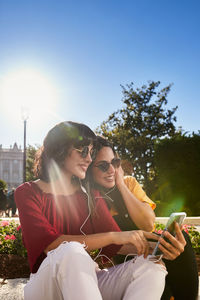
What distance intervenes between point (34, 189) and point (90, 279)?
2.37 feet

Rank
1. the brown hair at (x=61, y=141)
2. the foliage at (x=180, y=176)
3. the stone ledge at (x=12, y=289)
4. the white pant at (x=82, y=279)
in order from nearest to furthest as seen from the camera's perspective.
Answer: the white pant at (x=82, y=279), the brown hair at (x=61, y=141), the stone ledge at (x=12, y=289), the foliage at (x=180, y=176)

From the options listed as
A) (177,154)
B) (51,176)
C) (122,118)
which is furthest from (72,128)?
(122,118)

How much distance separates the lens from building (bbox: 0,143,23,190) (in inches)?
3885

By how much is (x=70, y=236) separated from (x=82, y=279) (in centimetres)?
34

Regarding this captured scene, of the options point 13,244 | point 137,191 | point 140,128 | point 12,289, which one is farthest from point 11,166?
point 137,191

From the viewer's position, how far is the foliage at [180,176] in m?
12.9

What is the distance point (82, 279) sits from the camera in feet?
5.18

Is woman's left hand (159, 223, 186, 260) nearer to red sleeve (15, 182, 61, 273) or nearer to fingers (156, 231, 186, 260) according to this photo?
fingers (156, 231, 186, 260)

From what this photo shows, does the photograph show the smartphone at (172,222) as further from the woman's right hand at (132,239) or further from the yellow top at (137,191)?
the yellow top at (137,191)

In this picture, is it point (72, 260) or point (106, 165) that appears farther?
point (106, 165)

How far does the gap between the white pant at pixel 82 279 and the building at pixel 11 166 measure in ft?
324

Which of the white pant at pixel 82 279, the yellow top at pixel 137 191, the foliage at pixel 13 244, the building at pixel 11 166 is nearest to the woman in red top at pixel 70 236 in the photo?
the white pant at pixel 82 279

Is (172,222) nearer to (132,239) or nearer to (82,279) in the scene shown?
(132,239)

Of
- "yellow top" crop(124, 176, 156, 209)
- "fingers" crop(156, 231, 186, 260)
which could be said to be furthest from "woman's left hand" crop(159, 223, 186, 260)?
"yellow top" crop(124, 176, 156, 209)
